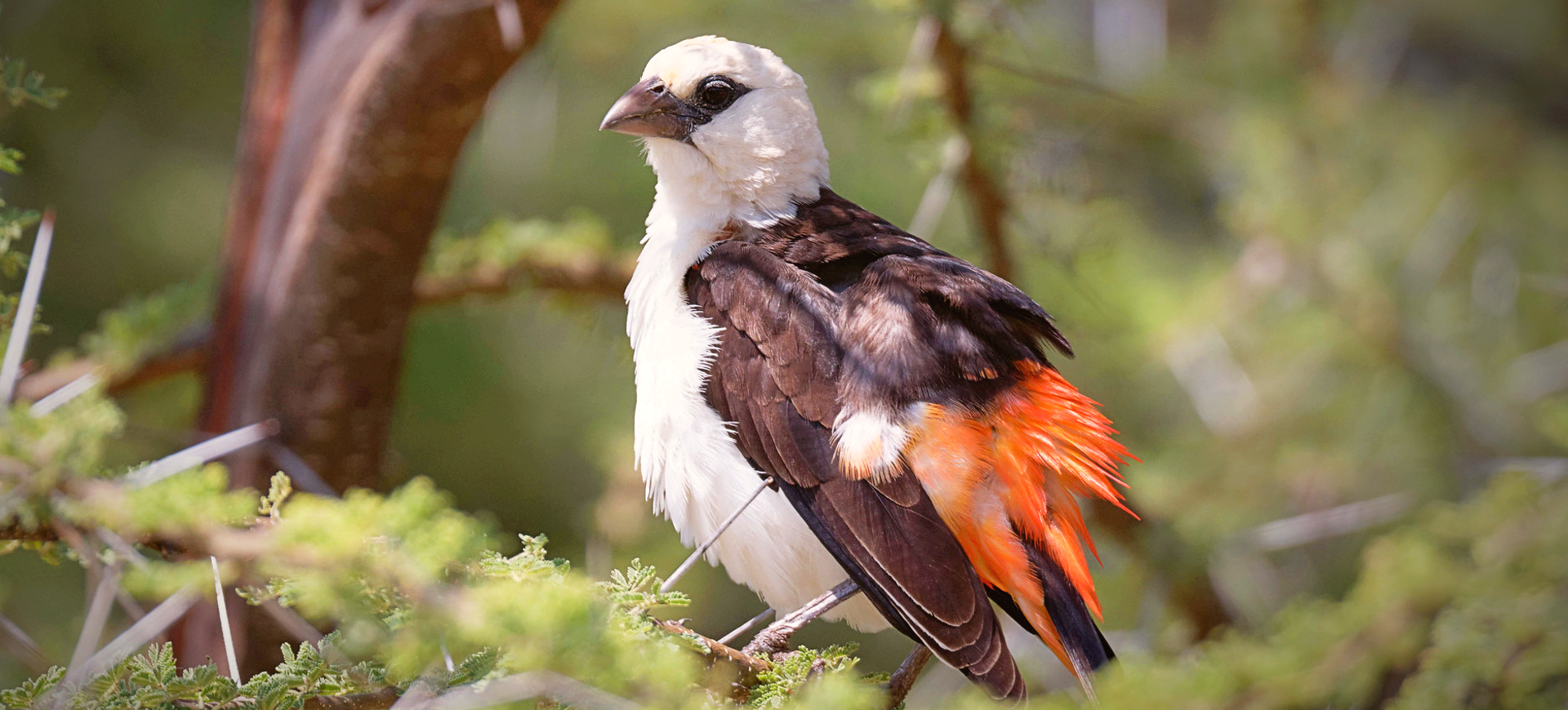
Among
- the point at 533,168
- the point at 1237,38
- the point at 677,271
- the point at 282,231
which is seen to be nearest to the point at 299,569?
the point at 677,271

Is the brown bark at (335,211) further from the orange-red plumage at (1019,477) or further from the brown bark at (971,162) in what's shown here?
the orange-red plumage at (1019,477)

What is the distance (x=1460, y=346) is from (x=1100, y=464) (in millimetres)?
4279

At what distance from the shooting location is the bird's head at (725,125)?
2396 millimetres

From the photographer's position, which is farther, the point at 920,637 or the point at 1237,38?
the point at 1237,38

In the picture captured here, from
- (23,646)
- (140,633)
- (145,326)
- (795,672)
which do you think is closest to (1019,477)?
(795,672)

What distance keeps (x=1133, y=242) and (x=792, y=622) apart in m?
4.62

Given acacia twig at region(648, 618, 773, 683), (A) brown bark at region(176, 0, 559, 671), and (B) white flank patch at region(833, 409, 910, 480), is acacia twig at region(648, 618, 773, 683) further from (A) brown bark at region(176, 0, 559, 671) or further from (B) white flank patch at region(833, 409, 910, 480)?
(A) brown bark at region(176, 0, 559, 671)

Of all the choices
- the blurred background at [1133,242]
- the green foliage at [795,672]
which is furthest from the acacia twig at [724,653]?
the blurred background at [1133,242]

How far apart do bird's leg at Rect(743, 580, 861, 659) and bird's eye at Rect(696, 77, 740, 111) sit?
1.18 m

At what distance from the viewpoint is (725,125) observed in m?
2.41

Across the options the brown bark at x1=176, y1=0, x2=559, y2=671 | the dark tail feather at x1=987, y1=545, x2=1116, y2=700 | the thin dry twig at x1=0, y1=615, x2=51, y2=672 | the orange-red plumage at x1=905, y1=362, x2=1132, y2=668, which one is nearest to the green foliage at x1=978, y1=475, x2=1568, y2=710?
the dark tail feather at x1=987, y1=545, x2=1116, y2=700

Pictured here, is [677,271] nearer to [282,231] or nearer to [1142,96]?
[282,231]

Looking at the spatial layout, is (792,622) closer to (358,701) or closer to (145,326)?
(358,701)

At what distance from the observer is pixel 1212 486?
14.4 ft
